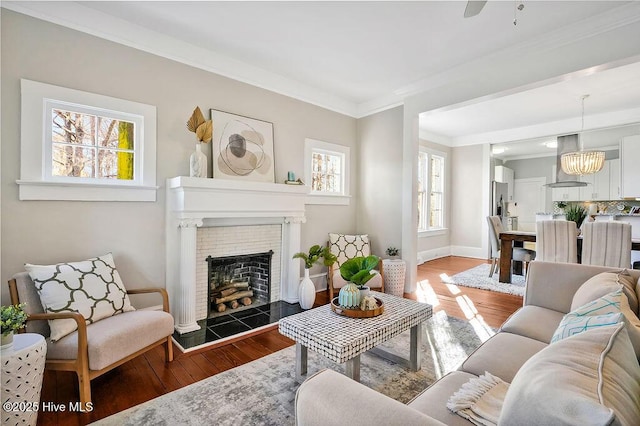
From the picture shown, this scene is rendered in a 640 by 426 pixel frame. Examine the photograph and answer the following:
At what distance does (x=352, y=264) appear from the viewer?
6.89ft

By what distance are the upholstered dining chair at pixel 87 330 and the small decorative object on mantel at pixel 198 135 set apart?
1.10m

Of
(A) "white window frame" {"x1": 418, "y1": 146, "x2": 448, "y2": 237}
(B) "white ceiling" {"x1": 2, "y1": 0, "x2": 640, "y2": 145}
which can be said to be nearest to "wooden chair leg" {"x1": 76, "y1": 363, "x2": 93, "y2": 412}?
(B) "white ceiling" {"x1": 2, "y1": 0, "x2": 640, "y2": 145}

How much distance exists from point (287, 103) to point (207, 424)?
3428 millimetres

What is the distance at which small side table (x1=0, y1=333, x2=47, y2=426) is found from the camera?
145cm

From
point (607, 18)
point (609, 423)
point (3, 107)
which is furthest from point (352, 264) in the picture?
point (607, 18)

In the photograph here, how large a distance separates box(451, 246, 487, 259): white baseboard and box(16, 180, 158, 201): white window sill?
6.44 metres

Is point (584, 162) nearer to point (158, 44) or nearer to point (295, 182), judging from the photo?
point (295, 182)

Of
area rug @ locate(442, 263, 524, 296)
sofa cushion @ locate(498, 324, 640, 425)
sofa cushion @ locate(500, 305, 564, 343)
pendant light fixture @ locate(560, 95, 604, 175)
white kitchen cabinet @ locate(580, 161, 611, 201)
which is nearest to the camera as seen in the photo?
sofa cushion @ locate(498, 324, 640, 425)

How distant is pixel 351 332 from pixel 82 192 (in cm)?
244

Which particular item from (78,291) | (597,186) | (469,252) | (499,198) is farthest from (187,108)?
(597,186)

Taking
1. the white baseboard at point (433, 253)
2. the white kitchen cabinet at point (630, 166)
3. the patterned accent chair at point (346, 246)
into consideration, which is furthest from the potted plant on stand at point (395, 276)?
the white kitchen cabinet at point (630, 166)

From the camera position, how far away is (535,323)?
185cm

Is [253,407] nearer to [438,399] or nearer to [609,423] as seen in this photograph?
[438,399]

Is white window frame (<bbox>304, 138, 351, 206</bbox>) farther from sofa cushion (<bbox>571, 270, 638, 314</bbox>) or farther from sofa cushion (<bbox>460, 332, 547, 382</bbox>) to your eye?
sofa cushion (<bbox>571, 270, 638, 314</bbox>)
